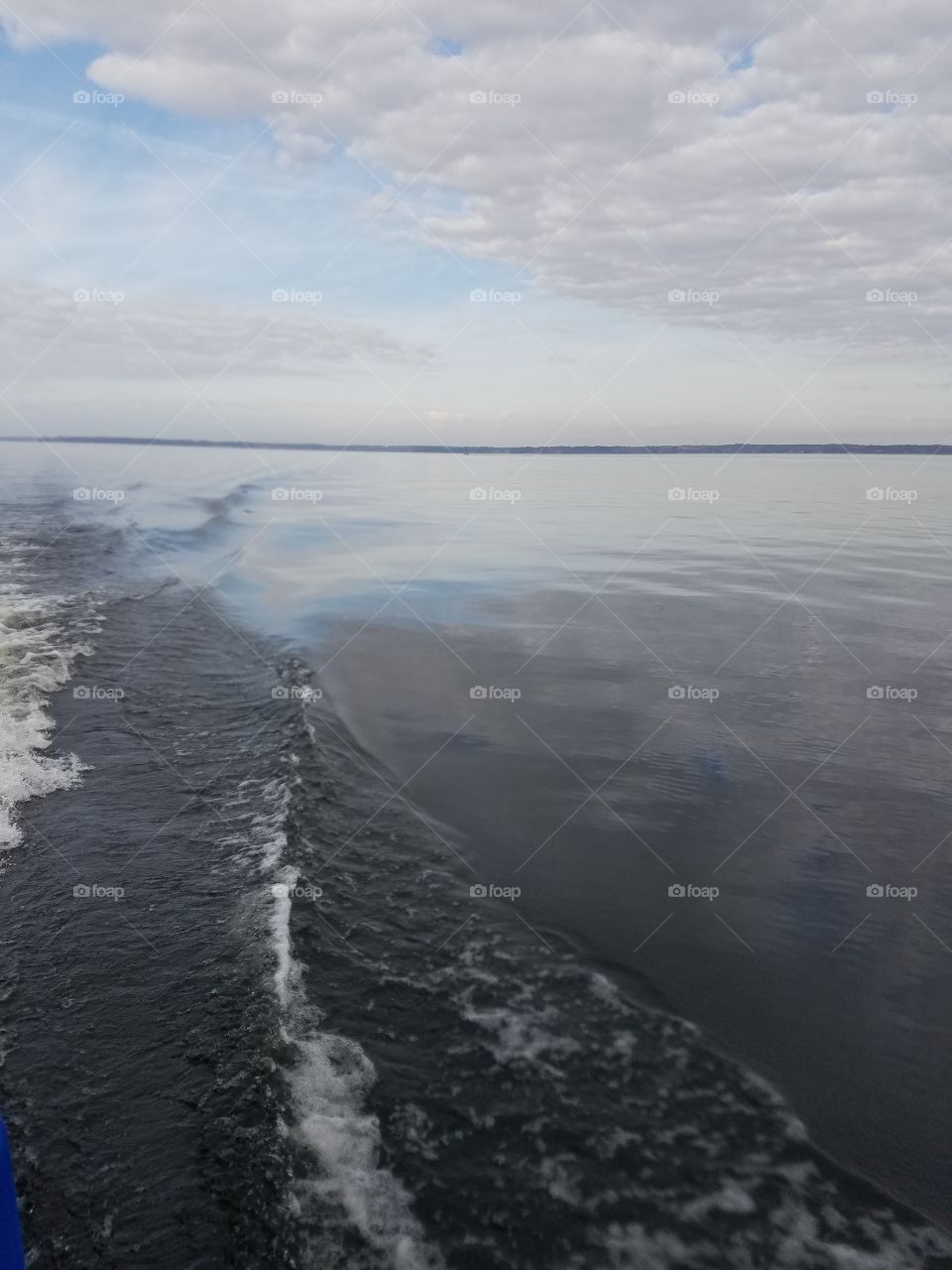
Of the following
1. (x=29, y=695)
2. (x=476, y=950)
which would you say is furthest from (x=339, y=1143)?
(x=29, y=695)

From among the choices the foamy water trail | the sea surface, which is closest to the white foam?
the sea surface

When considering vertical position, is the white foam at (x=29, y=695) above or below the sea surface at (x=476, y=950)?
above

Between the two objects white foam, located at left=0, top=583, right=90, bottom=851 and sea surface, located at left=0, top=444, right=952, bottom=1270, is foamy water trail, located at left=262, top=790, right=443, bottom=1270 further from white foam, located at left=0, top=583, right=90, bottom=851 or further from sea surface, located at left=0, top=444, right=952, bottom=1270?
white foam, located at left=0, top=583, right=90, bottom=851

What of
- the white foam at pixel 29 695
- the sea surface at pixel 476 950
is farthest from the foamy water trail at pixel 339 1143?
the white foam at pixel 29 695

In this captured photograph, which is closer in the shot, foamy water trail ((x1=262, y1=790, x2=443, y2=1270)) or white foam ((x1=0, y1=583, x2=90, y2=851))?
foamy water trail ((x1=262, y1=790, x2=443, y2=1270))

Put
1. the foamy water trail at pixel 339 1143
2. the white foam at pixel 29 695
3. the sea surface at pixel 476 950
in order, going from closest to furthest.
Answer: the foamy water trail at pixel 339 1143 < the sea surface at pixel 476 950 < the white foam at pixel 29 695

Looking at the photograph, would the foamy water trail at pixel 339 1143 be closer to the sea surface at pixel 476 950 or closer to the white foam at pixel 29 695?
the sea surface at pixel 476 950

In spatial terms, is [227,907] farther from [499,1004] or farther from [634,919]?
[634,919]
